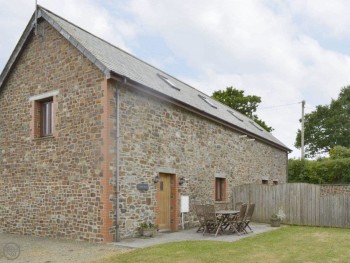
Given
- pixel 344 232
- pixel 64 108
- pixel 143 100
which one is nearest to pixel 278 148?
pixel 344 232

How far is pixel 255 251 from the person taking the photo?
9.77 meters

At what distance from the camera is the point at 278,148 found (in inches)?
1005

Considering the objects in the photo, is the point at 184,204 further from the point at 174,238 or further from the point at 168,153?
the point at 174,238

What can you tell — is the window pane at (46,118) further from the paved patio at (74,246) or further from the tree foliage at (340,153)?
the tree foliage at (340,153)

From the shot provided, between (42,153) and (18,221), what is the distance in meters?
2.72

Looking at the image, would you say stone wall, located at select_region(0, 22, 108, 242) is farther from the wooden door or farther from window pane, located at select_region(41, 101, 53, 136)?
the wooden door

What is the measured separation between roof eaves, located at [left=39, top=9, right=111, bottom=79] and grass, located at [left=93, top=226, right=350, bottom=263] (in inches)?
209

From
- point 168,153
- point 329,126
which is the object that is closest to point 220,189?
point 168,153

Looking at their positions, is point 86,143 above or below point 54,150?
above

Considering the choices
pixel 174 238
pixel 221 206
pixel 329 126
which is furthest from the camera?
→ pixel 329 126

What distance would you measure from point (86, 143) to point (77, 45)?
3.17 metres

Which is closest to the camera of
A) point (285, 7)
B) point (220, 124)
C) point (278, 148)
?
point (285, 7)

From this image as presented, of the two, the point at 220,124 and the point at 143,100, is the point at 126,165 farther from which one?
the point at 220,124

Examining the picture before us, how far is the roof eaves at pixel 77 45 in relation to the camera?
37.6 ft
